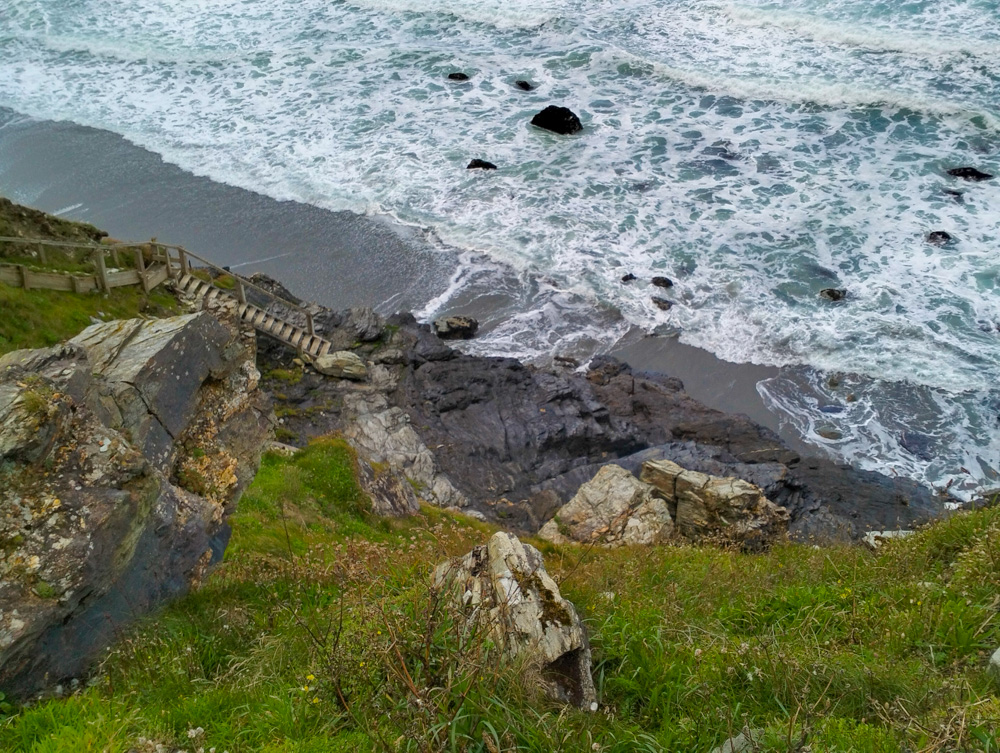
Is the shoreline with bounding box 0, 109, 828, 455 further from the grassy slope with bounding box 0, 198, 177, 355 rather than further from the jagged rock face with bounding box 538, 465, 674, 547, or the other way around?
the grassy slope with bounding box 0, 198, 177, 355

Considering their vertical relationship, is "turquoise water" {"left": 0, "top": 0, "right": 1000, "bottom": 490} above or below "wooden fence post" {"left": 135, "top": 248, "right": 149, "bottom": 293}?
below

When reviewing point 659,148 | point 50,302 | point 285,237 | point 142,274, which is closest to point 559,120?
point 659,148

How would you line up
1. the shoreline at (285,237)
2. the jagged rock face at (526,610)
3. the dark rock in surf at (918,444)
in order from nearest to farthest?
1. the jagged rock face at (526,610)
2. the dark rock in surf at (918,444)
3. the shoreline at (285,237)

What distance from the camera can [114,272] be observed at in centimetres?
1862

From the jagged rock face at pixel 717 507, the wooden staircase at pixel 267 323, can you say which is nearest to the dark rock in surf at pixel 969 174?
the jagged rock face at pixel 717 507

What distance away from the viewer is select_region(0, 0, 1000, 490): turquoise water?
21375 mm

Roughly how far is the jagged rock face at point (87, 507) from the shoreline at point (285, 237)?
14.3 metres

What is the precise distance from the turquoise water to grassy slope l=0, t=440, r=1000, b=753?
466 inches

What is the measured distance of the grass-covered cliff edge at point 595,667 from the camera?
5336mm

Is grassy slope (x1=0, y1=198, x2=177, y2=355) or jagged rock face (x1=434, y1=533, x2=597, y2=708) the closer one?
jagged rock face (x1=434, y1=533, x2=597, y2=708)

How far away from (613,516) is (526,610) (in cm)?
974

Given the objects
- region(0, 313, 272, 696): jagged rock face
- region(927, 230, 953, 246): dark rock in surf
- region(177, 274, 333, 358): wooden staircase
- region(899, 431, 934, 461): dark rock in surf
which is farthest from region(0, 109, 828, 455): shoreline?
region(0, 313, 272, 696): jagged rock face

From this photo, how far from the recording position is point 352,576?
752 centimetres

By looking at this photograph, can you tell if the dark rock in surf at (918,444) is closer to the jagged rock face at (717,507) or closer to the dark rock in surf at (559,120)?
the jagged rock face at (717,507)
